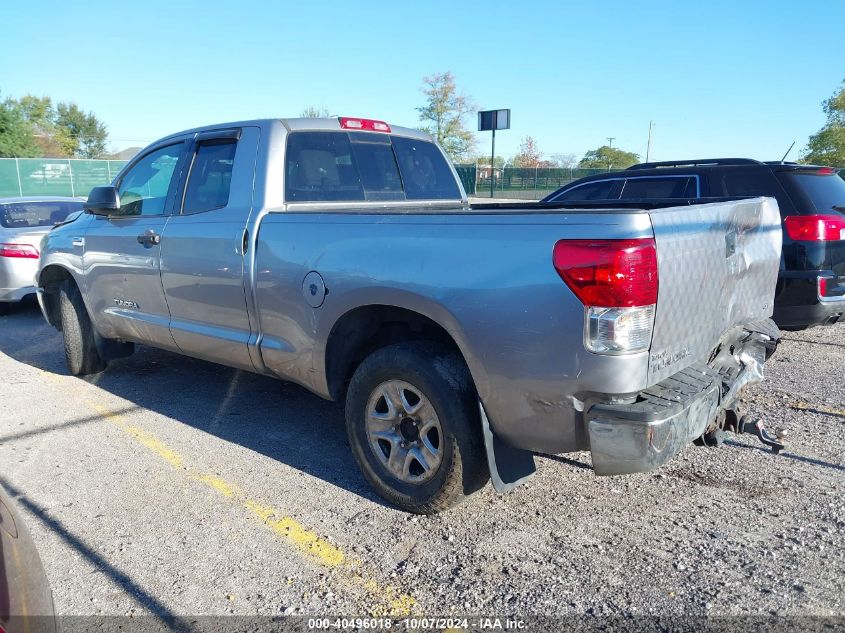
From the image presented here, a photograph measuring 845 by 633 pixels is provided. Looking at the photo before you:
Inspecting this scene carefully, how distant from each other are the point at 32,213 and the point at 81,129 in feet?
237

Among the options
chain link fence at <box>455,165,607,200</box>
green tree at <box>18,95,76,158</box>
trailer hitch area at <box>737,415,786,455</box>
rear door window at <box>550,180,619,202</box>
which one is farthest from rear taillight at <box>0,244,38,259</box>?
green tree at <box>18,95,76,158</box>

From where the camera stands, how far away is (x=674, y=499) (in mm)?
3576

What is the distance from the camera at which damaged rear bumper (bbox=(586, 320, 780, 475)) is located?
265 centimetres

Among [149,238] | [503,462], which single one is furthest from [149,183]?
[503,462]

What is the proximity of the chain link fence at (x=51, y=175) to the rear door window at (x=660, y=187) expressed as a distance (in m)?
30.8

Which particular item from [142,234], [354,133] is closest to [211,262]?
[142,234]

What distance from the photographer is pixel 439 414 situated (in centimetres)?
320

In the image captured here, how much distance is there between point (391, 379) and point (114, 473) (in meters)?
1.89

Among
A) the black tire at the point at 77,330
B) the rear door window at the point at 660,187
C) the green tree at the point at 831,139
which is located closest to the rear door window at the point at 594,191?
the rear door window at the point at 660,187

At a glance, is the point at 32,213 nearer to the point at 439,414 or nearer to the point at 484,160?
the point at 439,414

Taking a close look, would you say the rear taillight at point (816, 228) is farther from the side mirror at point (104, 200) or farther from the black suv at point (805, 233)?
the side mirror at point (104, 200)

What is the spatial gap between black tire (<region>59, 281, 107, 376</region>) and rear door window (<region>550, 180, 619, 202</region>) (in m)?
4.79

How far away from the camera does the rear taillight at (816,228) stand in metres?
5.75

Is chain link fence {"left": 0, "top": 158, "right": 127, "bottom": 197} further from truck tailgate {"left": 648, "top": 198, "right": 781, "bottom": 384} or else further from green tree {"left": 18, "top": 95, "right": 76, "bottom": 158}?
truck tailgate {"left": 648, "top": 198, "right": 781, "bottom": 384}
